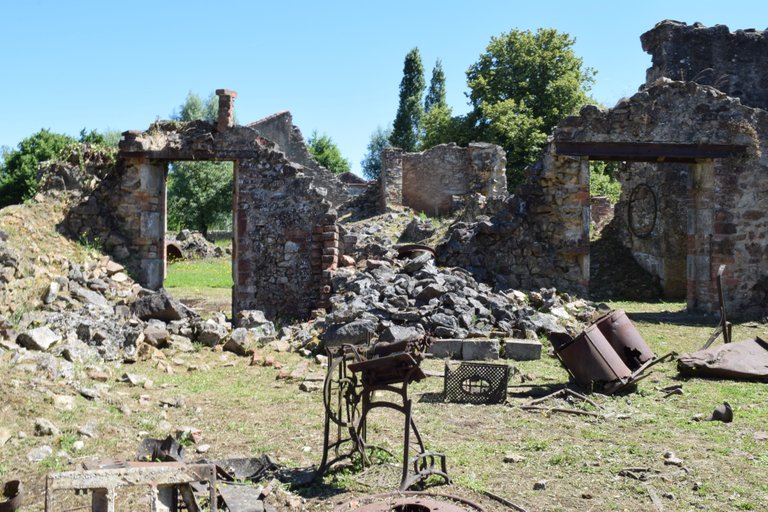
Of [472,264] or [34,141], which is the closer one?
[472,264]

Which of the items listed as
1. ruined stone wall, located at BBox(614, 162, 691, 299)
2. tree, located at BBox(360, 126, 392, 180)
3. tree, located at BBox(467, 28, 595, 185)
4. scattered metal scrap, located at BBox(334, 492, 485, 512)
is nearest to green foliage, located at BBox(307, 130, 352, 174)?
tree, located at BBox(360, 126, 392, 180)

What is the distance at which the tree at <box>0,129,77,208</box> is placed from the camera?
2867 centimetres

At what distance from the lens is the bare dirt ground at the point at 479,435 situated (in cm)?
497

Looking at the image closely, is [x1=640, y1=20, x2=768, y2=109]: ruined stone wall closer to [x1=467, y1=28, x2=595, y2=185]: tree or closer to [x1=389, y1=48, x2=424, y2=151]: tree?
[x1=467, y1=28, x2=595, y2=185]: tree

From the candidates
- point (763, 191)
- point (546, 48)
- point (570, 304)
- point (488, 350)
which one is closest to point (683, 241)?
point (763, 191)

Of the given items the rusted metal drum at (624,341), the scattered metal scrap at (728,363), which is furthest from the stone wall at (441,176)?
the rusted metal drum at (624,341)

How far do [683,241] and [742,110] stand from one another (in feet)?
12.8

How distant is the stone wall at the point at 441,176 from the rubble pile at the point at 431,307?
12.5m

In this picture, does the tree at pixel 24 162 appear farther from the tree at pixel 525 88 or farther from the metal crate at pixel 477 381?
the metal crate at pixel 477 381

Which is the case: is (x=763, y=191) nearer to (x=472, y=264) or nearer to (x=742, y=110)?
(x=742, y=110)

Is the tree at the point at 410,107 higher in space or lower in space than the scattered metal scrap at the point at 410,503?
higher

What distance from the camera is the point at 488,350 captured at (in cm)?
981

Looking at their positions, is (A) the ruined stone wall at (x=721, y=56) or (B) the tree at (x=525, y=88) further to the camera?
(B) the tree at (x=525, y=88)

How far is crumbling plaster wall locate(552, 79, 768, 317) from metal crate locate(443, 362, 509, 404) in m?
7.42
